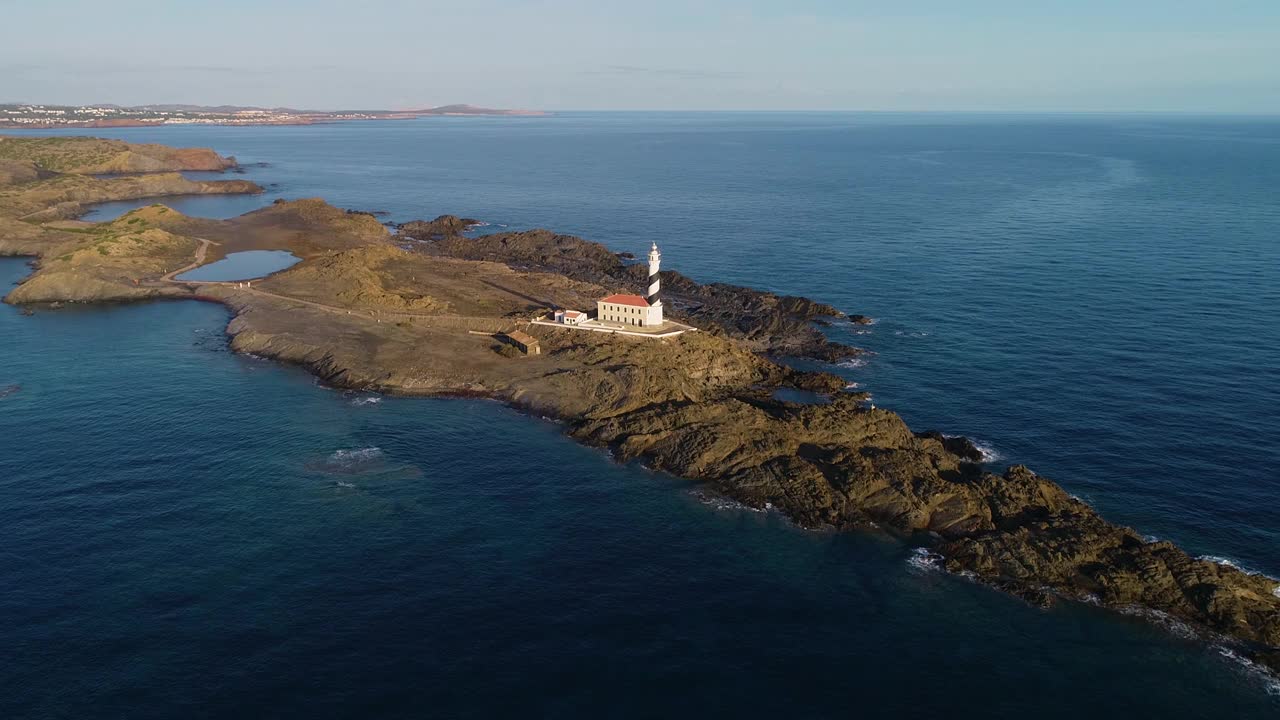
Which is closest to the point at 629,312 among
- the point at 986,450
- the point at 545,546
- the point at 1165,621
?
the point at 986,450

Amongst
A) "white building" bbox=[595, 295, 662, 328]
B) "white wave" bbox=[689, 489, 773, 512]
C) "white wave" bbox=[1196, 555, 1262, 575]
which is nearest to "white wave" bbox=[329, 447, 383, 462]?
"white wave" bbox=[689, 489, 773, 512]

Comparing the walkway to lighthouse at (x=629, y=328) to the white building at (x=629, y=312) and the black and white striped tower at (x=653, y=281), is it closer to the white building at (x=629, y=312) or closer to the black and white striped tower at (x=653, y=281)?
the white building at (x=629, y=312)

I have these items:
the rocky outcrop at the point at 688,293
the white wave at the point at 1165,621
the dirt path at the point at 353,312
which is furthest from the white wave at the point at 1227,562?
the dirt path at the point at 353,312

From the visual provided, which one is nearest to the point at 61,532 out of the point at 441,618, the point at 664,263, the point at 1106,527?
the point at 441,618

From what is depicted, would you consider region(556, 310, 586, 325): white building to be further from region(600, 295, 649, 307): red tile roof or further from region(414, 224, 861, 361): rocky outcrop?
region(414, 224, 861, 361): rocky outcrop

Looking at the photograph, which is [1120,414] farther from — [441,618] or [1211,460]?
[441,618]

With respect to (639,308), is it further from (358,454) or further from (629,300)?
(358,454)
